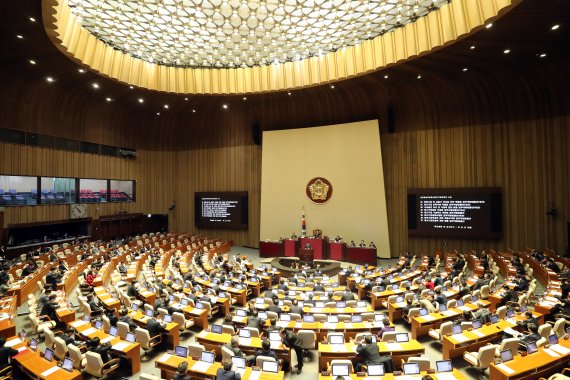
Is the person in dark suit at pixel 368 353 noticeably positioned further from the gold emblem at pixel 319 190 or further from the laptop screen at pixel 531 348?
the gold emblem at pixel 319 190

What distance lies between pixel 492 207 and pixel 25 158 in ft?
83.6

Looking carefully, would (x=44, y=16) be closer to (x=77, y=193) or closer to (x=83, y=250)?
(x=83, y=250)

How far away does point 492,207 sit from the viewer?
17.1 meters

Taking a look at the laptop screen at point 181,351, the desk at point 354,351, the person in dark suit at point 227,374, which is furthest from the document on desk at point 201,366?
the desk at point 354,351

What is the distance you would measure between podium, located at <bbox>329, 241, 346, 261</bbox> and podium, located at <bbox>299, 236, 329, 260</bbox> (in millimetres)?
335

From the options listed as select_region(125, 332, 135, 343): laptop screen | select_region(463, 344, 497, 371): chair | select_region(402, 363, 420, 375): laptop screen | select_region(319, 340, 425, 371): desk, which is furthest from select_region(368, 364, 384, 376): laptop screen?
select_region(125, 332, 135, 343): laptop screen

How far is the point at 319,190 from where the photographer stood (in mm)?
21531

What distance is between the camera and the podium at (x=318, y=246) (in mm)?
18922

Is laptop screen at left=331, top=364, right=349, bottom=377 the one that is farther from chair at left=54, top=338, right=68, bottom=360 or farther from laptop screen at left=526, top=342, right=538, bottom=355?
chair at left=54, top=338, right=68, bottom=360

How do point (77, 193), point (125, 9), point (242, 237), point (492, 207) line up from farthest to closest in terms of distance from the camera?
point (242, 237)
point (77, 193)
point (492, 207)
point (125, 9)

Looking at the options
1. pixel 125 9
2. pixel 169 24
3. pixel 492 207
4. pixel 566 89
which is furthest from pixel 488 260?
pixel 125 9

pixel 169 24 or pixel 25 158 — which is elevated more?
pixel 169 24

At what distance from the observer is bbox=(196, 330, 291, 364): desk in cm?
690

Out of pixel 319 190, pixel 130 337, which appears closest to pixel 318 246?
pixel 319 190
